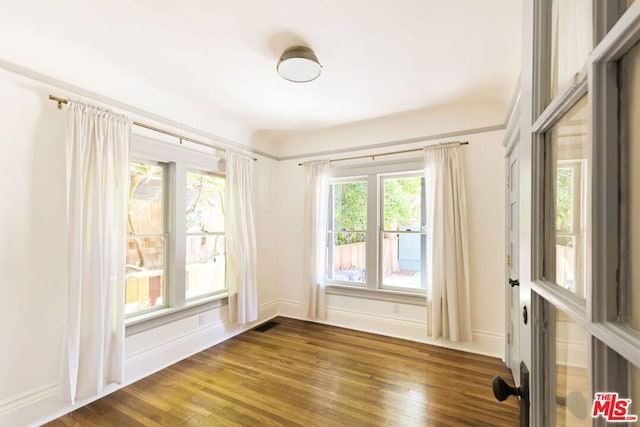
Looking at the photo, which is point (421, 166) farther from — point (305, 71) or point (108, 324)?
point (108, 324)

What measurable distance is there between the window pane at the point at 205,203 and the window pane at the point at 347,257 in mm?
1523

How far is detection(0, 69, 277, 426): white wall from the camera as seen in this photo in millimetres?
1886

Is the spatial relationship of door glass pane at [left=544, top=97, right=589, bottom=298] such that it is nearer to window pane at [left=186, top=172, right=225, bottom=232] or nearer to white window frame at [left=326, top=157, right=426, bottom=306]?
white window frame at [left=326, top=157, right=426, bottom=306]

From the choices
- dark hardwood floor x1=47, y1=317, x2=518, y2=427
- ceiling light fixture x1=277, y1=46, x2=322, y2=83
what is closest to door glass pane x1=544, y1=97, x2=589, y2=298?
ceiling light fixture x1=277, y1=46, x2=322, y2=83

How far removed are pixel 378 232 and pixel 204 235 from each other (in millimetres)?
2126

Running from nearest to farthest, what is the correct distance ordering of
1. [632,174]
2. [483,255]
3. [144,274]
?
[632,174], [144,274], [483,255]

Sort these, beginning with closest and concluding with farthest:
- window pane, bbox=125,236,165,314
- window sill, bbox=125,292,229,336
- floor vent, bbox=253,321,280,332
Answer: window sill, bbox=125,292,229,336, window pane, bbox=125,236,165,314, floor vent, bbox=253,321,280,332

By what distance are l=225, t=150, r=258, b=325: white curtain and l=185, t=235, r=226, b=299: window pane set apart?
179 millimetres

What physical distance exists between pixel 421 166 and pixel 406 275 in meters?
1.34

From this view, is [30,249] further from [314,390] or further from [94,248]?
[314,390]

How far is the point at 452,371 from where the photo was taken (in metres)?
2.71

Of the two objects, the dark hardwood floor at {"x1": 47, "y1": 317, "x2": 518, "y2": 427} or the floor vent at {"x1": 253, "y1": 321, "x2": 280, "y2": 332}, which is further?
the floor vent at {"x1": 253, "y1": 321, "x2": 280, "y2": 332}

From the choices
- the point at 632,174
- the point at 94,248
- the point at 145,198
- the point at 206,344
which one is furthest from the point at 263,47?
the point at 206,344

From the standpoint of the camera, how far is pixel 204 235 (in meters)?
3.33
